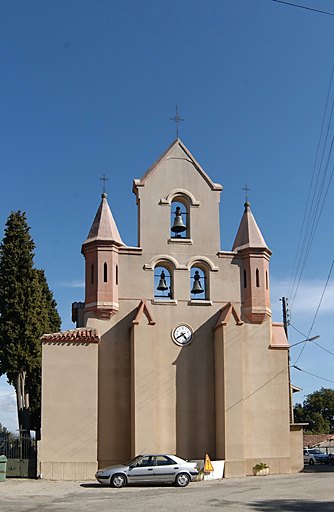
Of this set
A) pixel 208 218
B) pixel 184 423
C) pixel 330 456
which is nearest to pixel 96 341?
pixel 184 423

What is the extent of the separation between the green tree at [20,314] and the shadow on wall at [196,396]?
1026cm

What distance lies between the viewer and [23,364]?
126ft

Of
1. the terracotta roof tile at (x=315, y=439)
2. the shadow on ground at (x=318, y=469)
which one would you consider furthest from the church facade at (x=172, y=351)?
the terracotta roof tile at (x=315, y=439)

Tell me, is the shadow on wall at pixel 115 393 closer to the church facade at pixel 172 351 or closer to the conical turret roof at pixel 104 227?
the church facade at pixel 172 351

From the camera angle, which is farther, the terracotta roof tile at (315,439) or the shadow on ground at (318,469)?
the terracotta roof tile at (315,439)

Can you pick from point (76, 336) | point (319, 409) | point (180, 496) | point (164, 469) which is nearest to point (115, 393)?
point (76, 336)

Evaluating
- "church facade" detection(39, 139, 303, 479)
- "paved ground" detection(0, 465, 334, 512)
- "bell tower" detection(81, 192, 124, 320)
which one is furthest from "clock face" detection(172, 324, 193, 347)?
"paved ground" detection(0, 465, 334, 512)

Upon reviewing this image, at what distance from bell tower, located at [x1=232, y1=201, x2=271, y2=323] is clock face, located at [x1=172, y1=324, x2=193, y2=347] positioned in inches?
110

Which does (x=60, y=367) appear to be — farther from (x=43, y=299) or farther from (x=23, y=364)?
(x=43, y=299)

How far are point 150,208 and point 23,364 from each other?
39.7 feet

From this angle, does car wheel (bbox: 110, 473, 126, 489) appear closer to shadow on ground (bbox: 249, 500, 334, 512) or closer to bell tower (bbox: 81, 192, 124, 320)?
shadow on ground (bbox: 249, 500, 334, 512)

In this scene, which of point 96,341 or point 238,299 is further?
point 238,299

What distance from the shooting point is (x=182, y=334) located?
32.1m

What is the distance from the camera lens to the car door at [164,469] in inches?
1017
